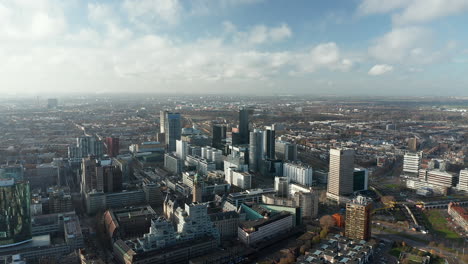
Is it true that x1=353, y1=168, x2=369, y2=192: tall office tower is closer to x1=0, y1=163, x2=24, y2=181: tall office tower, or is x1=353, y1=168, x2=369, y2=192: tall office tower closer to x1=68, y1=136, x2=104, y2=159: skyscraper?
x1=68, y1=136, x2=104, y2=159: skyscraper

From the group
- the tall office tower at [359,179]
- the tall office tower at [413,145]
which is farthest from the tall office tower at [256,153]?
the tall office tower at [413,145]

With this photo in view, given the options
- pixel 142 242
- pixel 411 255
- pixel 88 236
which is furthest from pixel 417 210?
pixel 88 236

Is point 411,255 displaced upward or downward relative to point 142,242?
downward

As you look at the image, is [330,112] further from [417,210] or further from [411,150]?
[417,210]

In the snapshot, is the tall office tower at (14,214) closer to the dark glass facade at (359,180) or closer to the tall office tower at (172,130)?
the dark glass facade at (359,180)

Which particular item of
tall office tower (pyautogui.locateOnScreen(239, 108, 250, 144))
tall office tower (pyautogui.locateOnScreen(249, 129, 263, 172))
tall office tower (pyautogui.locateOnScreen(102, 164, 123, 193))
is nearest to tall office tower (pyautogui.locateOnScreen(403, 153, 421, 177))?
tall office tower (pyautogui.locateOnScreen(249, 129, 263, 172))

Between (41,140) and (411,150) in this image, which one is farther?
(41,140)
